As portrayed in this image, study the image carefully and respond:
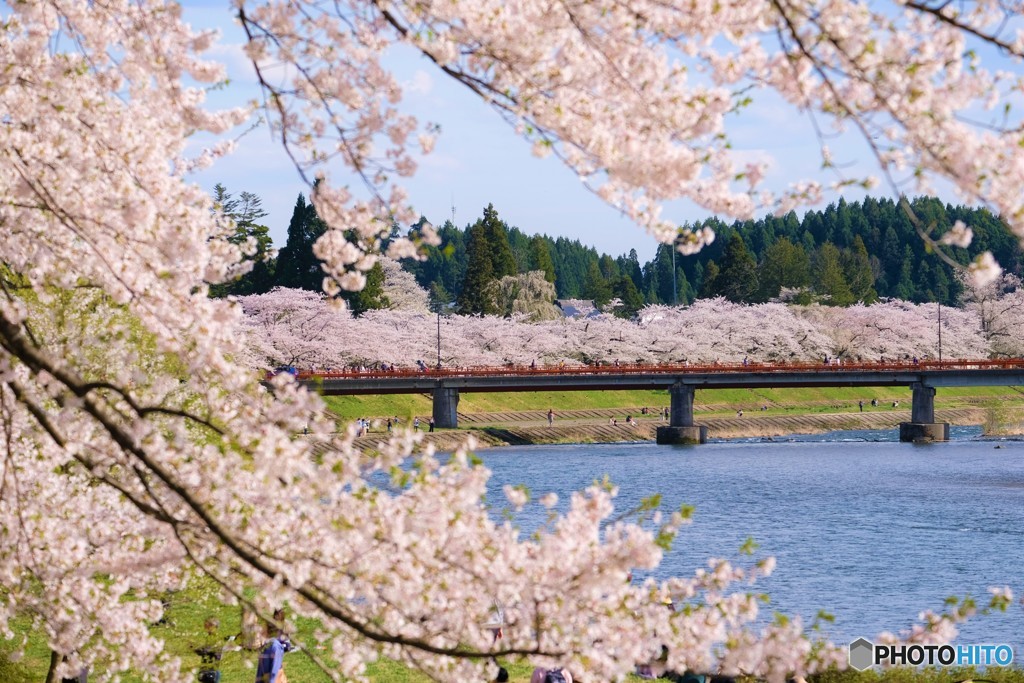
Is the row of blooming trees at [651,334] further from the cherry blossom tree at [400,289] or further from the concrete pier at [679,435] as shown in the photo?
the concrete pier at [679,435]

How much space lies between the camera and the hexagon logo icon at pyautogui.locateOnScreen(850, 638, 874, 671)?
647 inches

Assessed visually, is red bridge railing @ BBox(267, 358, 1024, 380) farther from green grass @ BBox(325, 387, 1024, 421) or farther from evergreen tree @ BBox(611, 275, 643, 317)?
evergreen tree @ BBox(611, 275, 643, 317)

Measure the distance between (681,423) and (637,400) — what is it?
17.6 metres

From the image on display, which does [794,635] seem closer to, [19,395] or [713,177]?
[713,177]

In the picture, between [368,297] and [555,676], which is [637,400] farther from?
[555,676]

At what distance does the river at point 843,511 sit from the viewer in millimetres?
25516

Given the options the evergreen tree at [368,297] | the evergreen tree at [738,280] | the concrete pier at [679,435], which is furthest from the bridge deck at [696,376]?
the evergreen tree at [738,280]

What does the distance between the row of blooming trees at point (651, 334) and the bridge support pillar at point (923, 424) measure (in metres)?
18.5

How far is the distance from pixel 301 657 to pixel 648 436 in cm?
5729

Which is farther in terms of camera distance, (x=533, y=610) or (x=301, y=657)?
(x=301, y=657)

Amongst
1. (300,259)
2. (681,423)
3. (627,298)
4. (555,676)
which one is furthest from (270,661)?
(627,298)

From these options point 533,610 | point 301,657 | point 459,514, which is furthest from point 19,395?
point 301,657

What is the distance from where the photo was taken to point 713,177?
5.54 m

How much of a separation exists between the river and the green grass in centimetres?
1279
